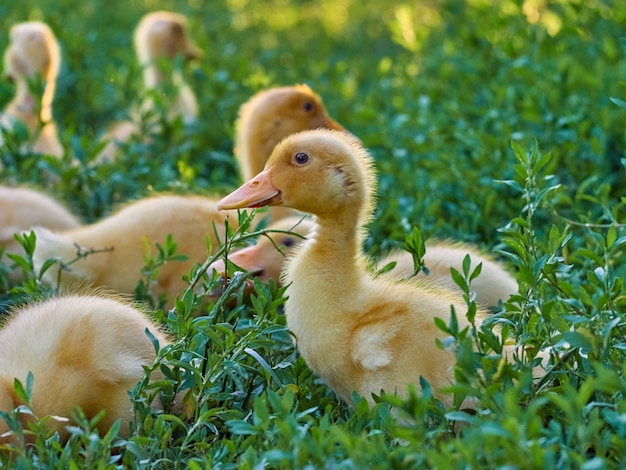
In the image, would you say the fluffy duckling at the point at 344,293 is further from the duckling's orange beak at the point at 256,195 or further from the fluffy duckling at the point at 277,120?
the fluffy duckling at the point at 277,120

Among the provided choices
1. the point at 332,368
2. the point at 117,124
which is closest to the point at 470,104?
the point at 117,124

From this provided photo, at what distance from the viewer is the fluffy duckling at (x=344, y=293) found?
10.3ft

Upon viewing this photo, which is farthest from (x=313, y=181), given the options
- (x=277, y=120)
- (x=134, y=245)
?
(x=277, y=120)

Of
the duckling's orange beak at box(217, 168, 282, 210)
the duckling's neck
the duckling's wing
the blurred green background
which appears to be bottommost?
the blurred green background

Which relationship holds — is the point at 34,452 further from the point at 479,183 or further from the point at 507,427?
the point at 479,183

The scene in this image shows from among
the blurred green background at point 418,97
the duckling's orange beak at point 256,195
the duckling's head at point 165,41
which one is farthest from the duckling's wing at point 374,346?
the duckling's head at point 165,41

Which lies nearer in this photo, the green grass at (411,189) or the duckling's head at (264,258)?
the green grass at (411,189)

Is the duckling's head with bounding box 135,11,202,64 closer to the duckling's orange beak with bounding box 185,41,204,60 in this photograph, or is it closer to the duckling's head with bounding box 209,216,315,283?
the duckling's orange beak with bounding box 185,41,204,60

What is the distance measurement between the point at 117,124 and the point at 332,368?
3970mm

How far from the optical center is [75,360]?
10.6 feet

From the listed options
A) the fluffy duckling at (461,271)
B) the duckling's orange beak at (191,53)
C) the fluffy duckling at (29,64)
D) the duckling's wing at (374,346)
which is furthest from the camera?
the duckling's orange beak at (191,53)

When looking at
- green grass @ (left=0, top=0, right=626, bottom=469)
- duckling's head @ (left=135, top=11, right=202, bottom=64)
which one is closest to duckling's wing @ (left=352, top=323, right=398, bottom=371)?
green grass @ (left=0, top=0, right=626, bottom=469)

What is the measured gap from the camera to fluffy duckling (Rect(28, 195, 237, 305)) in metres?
4.32

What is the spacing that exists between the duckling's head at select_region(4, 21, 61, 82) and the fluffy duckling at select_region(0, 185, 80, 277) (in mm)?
1694
